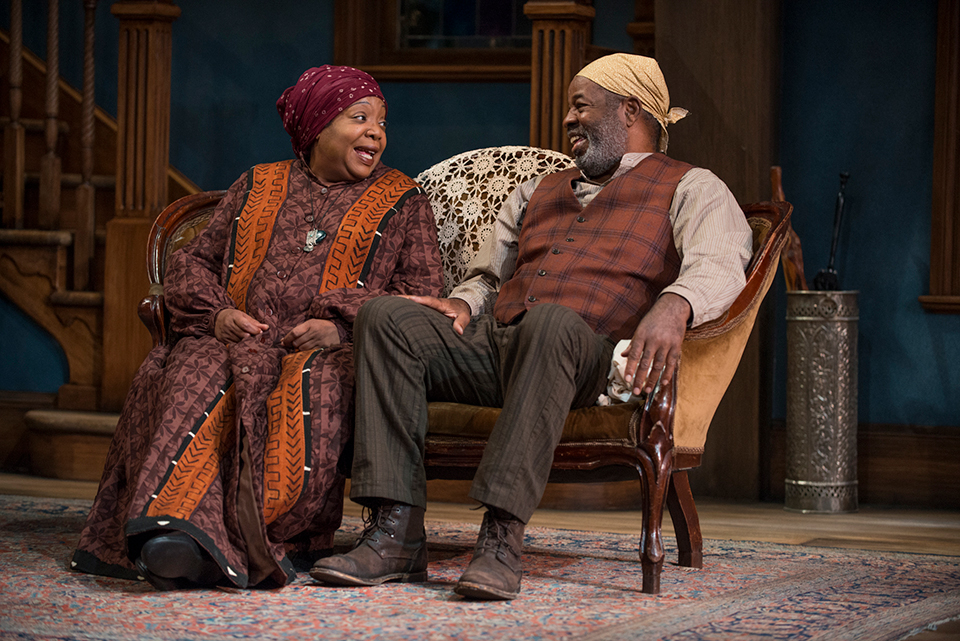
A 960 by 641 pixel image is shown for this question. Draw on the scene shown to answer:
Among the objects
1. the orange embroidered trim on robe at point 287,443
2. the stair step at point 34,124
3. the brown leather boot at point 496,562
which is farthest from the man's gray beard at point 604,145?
the stair step at point 34,124

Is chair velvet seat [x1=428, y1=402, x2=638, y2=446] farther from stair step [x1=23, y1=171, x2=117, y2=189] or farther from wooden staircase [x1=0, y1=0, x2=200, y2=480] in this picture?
stair step [x1=23, y1=171, x2=117, y2=189]

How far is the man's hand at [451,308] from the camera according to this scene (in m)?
2.79

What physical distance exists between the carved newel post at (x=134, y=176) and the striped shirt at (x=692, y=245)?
2041 mm

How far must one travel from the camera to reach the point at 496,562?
2439 millimetres

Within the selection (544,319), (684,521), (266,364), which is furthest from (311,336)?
(684,521)

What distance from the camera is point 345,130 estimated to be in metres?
3.11

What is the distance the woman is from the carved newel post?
1688mm

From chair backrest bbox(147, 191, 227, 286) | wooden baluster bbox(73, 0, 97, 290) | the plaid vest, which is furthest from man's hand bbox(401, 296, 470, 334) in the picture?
wooden baluster bbox(73, 0, 97, 290)

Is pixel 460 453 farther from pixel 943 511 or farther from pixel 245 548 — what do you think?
pixel 943 511

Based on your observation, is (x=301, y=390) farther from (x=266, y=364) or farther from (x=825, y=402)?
(x=825, y=402)

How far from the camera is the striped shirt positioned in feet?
8.68

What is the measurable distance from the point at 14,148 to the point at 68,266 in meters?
0.52

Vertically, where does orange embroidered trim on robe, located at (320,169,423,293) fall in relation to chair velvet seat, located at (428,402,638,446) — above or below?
above

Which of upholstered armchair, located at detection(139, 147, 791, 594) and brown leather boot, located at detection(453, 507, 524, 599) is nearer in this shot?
brown leather boot, located at detection(453, 507, 524, 599)
